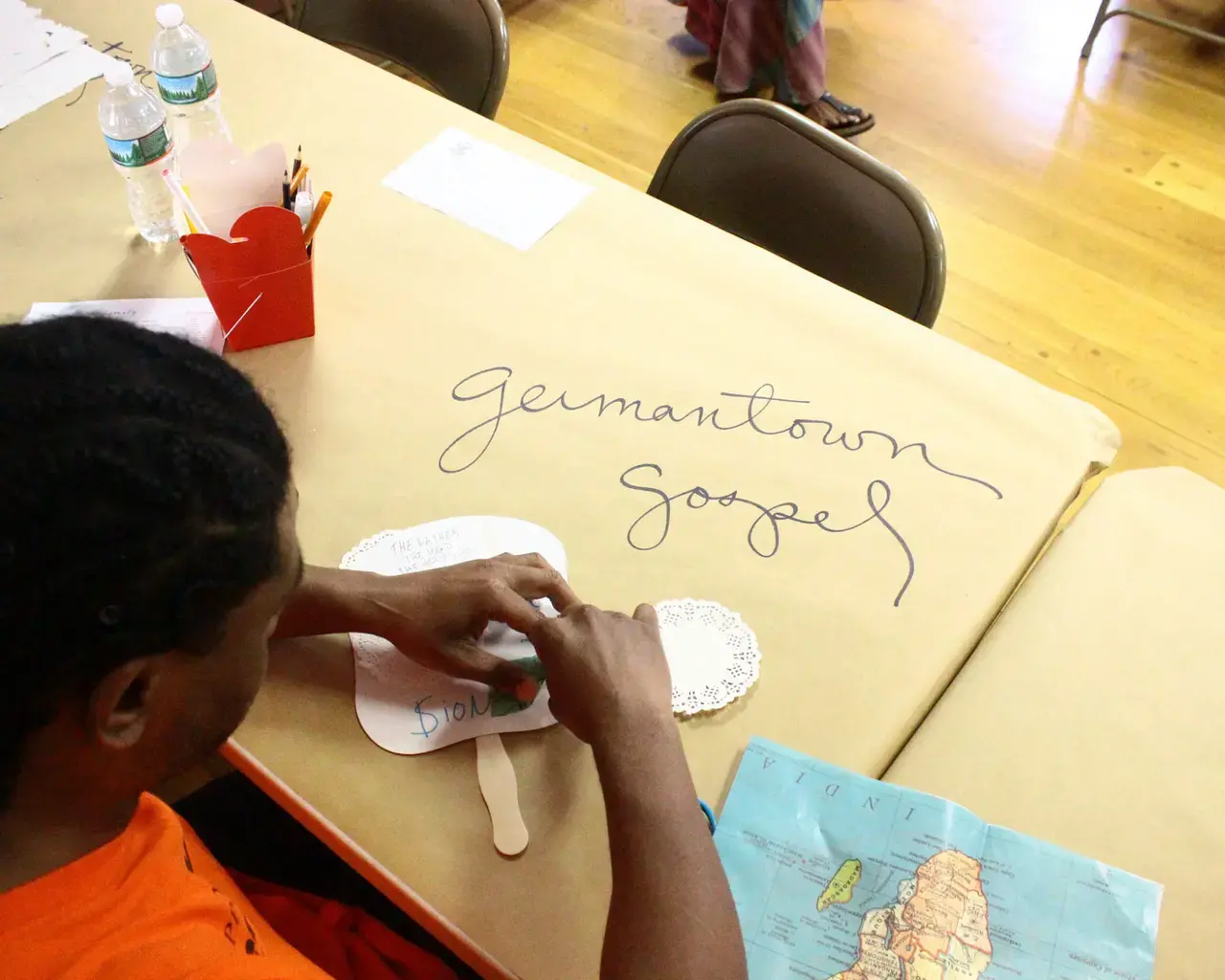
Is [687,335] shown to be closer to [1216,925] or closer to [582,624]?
[582,624]

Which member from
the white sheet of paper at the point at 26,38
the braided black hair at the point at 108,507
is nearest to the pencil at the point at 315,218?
the braided black hair at the point at 108,507

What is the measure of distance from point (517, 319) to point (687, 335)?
0.18 metres

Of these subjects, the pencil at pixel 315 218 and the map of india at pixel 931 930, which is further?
the pencil at pixel 315 218

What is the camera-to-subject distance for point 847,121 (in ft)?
8.46

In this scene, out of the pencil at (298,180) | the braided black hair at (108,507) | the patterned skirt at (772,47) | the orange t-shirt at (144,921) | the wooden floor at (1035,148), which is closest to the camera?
the braided black hair at (108,507)

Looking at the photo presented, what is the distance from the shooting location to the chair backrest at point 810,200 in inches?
43.4

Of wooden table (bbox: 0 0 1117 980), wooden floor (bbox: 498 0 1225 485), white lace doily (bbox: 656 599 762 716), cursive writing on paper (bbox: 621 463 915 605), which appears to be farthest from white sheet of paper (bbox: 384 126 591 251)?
wooden floor (bbox: 498 0 1225 485)

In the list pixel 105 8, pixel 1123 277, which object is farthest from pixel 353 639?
pixel 1123 277

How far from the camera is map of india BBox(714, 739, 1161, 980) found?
63 centimetres

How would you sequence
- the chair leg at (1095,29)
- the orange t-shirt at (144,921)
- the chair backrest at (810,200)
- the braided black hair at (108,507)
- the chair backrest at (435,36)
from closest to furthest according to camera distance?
the braided black hair at (108,507) < the orange t-shirt at (144,921) < the chair backrest at (810,200) < the chair backrest at (435,36) < the chair leg at (1095,29)

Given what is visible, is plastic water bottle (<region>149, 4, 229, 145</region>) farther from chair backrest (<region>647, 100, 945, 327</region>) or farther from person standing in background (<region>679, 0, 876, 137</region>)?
person standing in background (<region>679, 0, 876, 137</region>)

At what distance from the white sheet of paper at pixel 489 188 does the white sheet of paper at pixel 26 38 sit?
60 cm

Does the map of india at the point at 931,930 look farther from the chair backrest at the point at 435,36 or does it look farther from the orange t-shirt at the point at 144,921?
the chair backrest at the point at 435,36

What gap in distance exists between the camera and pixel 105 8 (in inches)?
57.2
